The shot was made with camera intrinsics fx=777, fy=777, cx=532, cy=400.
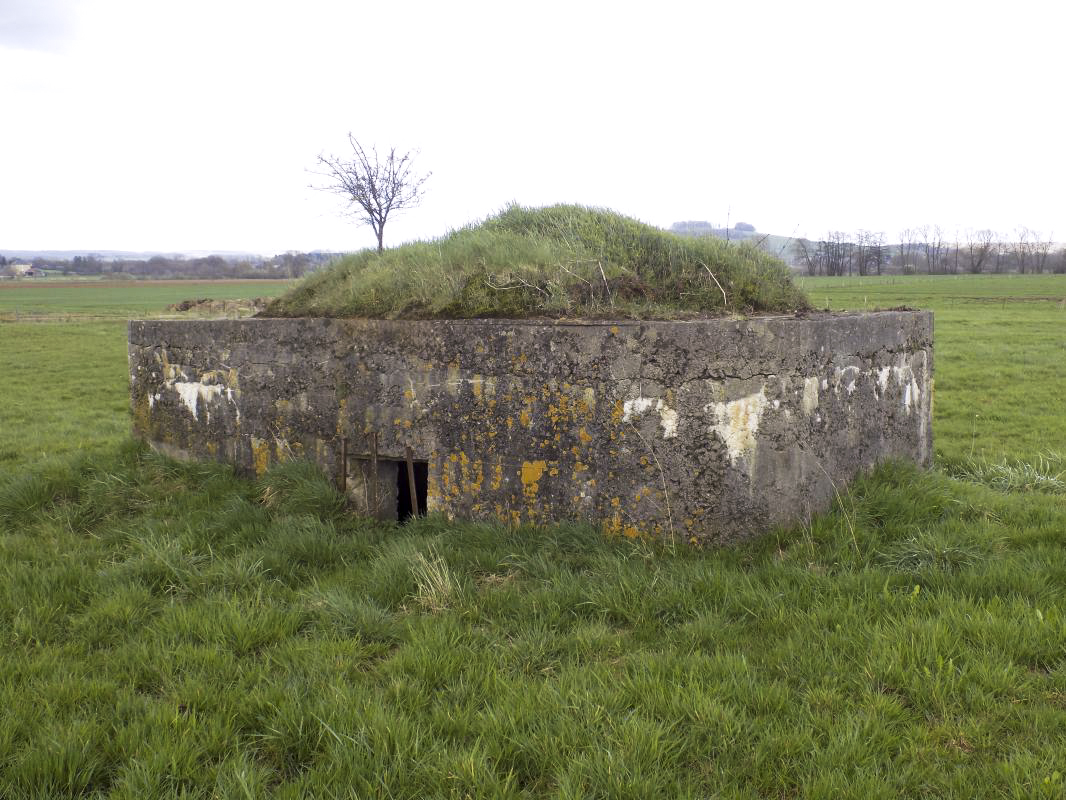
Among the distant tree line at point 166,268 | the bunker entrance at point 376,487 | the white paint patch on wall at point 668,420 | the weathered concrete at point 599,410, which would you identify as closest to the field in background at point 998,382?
the weathered concrete at point 599,410

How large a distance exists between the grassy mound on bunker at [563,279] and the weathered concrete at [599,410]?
0.32m

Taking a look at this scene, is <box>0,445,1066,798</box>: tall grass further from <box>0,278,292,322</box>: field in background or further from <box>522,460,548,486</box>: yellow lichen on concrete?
<box>0,278,292,322</box>: field in background

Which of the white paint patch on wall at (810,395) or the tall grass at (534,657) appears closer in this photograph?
the tall grass at (534,657)

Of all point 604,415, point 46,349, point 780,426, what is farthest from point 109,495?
point 46,349

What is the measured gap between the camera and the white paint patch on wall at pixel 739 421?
14.1 ft

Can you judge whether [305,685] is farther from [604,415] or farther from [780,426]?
[780,426]

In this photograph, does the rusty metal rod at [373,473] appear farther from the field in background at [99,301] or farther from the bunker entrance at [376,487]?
the field in background at [99,301]

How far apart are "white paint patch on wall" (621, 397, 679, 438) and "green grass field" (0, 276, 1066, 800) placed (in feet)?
2.21

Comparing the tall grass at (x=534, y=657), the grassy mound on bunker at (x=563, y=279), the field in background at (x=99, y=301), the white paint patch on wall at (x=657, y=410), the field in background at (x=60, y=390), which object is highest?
the field in background at (x=99, y=301)

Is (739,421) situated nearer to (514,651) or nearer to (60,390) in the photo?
(514,651)

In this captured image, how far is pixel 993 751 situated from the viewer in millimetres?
2643

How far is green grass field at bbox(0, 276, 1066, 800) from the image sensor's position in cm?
257

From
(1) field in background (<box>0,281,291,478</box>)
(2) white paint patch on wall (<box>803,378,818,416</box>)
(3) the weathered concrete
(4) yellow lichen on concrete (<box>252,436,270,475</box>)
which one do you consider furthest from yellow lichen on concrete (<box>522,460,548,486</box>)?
(1) field in background (<box>0,281,291,478</box>)

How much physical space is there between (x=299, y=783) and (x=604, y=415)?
2.52 m
